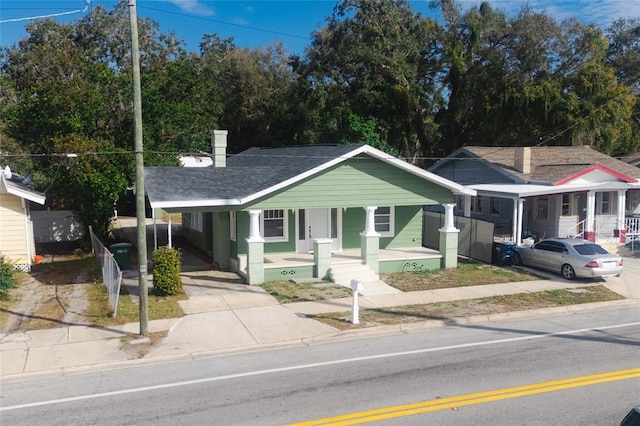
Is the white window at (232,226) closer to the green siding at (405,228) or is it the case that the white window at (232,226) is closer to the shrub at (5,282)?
the green siding at (405,228)

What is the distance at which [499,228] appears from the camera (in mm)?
26516

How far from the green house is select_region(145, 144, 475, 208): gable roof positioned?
0.03 m

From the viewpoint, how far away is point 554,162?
28.1 metres

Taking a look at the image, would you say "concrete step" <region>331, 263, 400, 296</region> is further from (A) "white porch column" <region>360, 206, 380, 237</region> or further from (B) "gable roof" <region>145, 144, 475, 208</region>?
(B) "gable roof" <region>145, 144, 475, 208</region>

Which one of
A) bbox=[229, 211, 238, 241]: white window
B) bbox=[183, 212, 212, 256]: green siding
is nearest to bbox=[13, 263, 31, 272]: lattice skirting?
bbox=[183, 212, 212, 256]: green siding

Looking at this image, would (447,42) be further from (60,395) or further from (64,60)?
(60,395)

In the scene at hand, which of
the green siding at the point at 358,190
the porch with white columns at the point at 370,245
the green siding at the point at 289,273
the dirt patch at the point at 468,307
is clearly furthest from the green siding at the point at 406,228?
the dirt patch at the point at 468,307

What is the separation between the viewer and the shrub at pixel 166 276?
16.0 metres

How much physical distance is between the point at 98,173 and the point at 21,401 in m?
14.3

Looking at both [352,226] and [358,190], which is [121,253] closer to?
[352,226]

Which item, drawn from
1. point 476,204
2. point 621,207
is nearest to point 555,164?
point 621,207

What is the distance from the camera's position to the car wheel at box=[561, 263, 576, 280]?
1853 centimetres

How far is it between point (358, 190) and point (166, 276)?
7025 millimetres

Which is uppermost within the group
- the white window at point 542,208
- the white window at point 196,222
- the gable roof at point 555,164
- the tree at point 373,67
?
the tree at point 373,67
